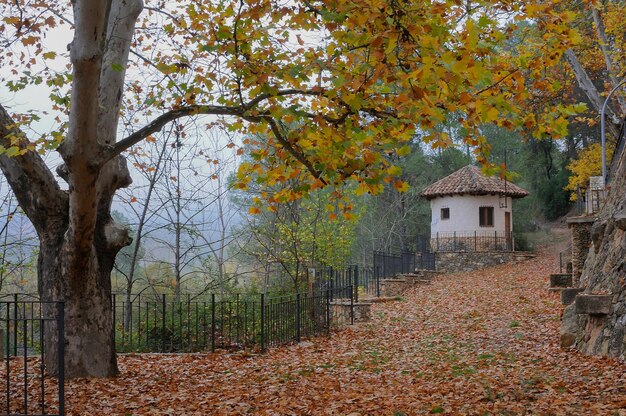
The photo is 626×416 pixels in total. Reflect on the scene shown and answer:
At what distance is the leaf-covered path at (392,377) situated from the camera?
7086mm

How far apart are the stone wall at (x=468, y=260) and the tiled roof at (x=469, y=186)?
3828 mm

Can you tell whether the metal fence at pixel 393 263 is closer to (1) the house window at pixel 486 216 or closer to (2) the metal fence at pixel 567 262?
(2) the metal fence at pixel 567 262

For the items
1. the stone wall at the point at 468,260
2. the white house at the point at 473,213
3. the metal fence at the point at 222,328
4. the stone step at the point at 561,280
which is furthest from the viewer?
the white house at the point at 473,213

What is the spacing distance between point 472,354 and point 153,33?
347 inches

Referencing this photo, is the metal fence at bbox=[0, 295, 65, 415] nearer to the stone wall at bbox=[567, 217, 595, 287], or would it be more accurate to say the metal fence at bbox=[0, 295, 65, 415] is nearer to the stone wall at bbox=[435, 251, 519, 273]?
the stone wall at bbox=[567, 217, 595, 287]

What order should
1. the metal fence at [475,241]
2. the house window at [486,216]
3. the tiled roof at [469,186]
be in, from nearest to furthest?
the metal fence at [475,241] < the tiled roof at [469,186] < the house window at [486,216]

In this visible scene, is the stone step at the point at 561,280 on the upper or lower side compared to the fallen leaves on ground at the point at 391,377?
upper

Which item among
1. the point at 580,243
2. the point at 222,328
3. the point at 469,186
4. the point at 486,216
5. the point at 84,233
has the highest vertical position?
the point at 469,186

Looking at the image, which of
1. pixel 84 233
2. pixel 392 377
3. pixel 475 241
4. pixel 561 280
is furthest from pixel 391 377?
pixel 475 241

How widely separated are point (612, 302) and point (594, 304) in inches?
9.6

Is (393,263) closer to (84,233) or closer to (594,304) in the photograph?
(594,304)

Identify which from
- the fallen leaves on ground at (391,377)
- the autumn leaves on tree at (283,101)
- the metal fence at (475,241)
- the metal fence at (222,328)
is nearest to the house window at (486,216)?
the metal fence at (475,241)

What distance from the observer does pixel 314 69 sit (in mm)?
7332

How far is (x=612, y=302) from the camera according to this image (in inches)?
348
